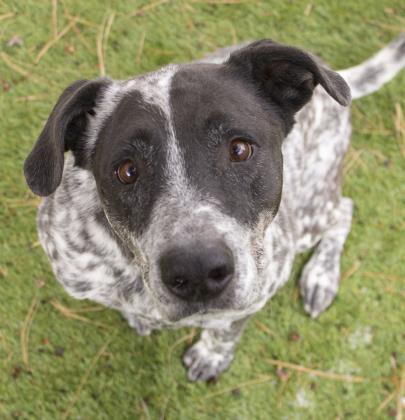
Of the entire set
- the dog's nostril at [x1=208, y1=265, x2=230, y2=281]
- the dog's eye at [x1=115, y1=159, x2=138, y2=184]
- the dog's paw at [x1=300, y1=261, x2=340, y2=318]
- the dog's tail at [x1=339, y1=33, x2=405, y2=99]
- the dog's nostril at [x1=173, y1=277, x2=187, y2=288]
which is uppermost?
the dog's eye at [x1=115, y1=159, x2=138, y2=184]

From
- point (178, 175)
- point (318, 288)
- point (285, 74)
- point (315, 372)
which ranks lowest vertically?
point (315, 372)

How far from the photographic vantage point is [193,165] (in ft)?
7.66

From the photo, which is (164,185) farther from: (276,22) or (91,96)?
(276,22)

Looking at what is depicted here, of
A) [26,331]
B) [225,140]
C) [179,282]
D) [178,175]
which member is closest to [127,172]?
[178,175]

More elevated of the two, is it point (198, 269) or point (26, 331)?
point (198, 269)

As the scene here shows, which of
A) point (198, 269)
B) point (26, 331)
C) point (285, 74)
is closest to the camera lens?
point (198, 269)

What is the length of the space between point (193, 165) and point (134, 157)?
261 mm

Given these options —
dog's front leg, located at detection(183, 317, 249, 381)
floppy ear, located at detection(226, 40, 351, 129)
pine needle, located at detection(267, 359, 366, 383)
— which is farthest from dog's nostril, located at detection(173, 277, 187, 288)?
pine needle, located at detection(267, 359, 366, 383)

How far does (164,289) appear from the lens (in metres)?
2.29

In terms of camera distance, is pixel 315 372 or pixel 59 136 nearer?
pixel 59 136

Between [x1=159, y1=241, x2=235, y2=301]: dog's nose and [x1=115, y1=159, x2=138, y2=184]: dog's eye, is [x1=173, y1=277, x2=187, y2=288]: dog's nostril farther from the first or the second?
[x1=115, y1=159, x2=138, y2=184]: dog's eye

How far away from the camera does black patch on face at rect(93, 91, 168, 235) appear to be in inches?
93.2

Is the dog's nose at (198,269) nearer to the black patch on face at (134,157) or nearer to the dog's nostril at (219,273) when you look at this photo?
the dog's nostril at (219,273)

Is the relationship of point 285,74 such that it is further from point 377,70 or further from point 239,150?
point 377,70
